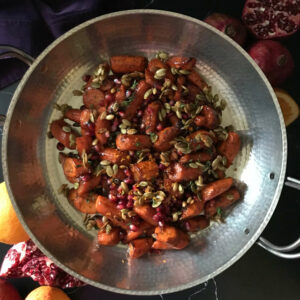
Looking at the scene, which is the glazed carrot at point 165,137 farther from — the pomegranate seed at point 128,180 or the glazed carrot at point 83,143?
the glazed carrot at point 83,143

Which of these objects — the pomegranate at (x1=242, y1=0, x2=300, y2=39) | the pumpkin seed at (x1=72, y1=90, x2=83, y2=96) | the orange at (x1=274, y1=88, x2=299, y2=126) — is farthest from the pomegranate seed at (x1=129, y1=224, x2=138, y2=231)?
the pomegranate at (x1=242, y1=0, x2=300, y2=39)

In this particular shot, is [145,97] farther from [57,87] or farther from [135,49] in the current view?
[57,87]

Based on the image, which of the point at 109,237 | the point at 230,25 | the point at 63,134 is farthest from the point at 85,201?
the point at 230,25

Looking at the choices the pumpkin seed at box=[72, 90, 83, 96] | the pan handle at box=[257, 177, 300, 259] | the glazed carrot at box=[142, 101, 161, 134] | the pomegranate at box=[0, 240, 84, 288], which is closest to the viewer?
the pan handle at box=[257, 177, 300, 259]

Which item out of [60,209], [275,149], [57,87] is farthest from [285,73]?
[60,209]

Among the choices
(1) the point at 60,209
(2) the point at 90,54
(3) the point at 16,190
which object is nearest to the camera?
(3) the point at 16,190

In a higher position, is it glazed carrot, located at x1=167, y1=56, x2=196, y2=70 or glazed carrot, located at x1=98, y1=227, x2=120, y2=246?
glazed carrot, located at x1=167, y1=56, x2=196, y2=70

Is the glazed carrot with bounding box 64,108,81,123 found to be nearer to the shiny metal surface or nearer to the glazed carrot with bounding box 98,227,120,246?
the shiny metal surface
